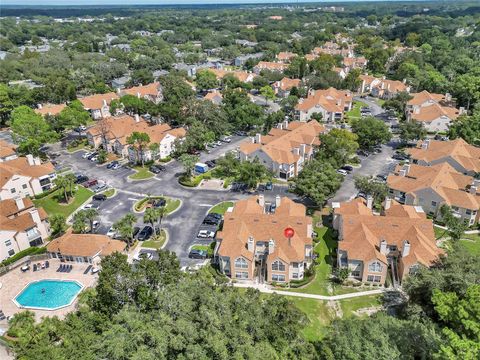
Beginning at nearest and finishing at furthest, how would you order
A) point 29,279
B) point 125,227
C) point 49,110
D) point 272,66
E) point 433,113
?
point 29,279 → point 125,227 → point 433,113 → point 49,110 → point 272,66

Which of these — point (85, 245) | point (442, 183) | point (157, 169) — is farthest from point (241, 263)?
point (442, 183)

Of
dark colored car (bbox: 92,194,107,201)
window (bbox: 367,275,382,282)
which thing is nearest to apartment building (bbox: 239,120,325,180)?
dark colored car (bbox: 92,194,107,201)

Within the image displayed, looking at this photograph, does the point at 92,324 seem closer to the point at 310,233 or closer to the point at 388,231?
the point at 310,233

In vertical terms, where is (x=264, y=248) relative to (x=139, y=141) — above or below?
below

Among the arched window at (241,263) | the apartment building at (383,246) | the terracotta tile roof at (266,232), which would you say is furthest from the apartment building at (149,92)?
the apartment building at (383,246)

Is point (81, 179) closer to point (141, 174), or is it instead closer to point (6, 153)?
point (141, 174)

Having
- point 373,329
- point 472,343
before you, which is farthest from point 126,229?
point 472,343

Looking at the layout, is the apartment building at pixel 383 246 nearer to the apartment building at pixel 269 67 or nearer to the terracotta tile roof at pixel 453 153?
the terracotta tile roof at pixel 453 153
